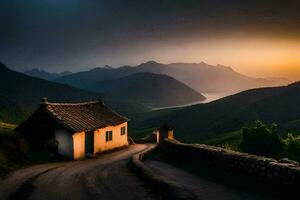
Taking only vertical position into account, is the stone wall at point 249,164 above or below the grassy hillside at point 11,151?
above

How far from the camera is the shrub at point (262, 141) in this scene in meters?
64.2

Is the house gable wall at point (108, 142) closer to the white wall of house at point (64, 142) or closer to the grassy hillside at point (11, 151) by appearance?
the white wall of house at point (64, 142)

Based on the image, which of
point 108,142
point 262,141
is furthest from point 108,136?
point 262,141

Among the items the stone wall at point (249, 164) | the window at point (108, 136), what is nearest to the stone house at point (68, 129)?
the window at point (108, 136)

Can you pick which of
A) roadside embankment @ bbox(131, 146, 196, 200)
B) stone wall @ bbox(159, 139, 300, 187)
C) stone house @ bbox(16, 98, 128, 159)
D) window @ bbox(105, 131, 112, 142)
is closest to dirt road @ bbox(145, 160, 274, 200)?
roadside embankment @ bbox(131, 146, 196, 200)

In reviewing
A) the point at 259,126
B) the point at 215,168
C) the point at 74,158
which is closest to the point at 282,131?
the point at 259,126

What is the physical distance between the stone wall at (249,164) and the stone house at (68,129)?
20.2 metres

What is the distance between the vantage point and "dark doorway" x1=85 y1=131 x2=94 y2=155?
5041cm

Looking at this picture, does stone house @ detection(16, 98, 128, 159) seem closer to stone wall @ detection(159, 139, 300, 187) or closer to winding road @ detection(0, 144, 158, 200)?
winding road @ detection(0, 144, 158, 200)

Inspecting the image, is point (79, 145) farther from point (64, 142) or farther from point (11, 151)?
point (11, 151)

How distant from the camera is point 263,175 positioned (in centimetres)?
1752

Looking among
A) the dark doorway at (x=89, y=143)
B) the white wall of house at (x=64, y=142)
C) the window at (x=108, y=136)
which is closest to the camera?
the white wall of house at (x=64, y=142)

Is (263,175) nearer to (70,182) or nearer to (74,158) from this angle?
(70,182)

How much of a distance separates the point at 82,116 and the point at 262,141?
30.9 meters
